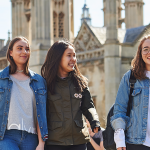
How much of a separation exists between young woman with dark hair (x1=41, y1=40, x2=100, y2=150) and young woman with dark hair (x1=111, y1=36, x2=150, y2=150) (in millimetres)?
352

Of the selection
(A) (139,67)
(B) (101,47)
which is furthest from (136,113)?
(B) (101,47)

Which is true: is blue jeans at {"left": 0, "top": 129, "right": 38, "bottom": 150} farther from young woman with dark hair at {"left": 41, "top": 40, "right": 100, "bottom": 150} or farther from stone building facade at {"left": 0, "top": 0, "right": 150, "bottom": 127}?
stone building facade at {"left": 0, "top": 0, "right": 150, "bottom": 127}

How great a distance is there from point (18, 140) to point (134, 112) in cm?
116

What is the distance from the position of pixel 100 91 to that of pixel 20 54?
13446 mm

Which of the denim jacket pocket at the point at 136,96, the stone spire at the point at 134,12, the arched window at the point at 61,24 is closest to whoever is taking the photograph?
the denim jacket pocket at the point at 136,96

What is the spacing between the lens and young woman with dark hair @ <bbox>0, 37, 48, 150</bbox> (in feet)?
11.6

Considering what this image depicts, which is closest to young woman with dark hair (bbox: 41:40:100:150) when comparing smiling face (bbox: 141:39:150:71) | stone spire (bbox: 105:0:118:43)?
smiling face (bbox: 141:39:150:71)

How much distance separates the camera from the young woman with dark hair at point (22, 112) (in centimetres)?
352

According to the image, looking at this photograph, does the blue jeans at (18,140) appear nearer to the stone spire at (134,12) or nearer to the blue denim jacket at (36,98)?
the blue denim jacket at (36,98)

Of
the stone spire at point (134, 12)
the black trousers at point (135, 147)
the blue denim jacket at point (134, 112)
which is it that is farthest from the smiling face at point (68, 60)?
the stone spire at point (134, 12)

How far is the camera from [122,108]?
3.56 metres

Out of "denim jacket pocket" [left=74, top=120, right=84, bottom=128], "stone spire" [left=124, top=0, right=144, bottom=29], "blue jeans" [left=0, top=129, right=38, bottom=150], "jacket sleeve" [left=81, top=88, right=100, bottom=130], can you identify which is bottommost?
"blue jeans" [left=0, top=129, right=38, bottom=150]

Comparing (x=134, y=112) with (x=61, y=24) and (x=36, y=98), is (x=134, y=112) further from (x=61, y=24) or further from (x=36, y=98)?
(x=61, y=24)

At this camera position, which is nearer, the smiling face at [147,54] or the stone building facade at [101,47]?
the smiling face at [147,54]
